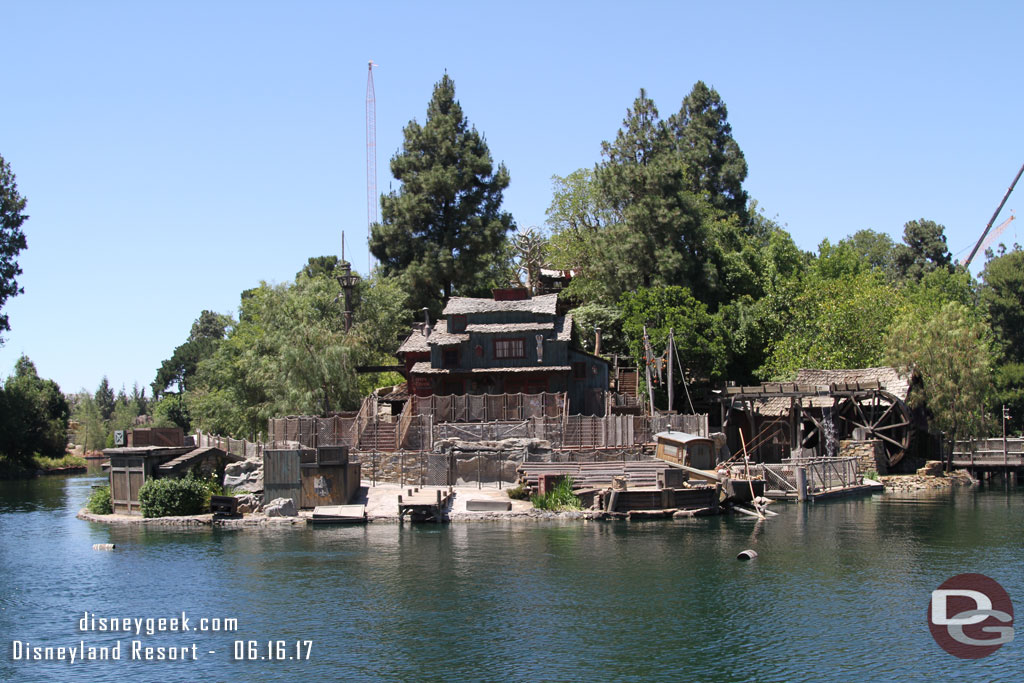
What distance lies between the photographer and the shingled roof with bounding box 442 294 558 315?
207 feet

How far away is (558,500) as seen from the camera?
1795 inches

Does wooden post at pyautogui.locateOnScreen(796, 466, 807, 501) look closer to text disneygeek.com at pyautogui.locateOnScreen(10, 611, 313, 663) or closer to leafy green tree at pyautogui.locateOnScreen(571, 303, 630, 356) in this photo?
leafy green tree at pyautogui.locateOnScreen(571, 303, 630, 356)

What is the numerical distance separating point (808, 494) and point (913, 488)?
9718 millimetres

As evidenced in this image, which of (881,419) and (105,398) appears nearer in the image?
(881,419)

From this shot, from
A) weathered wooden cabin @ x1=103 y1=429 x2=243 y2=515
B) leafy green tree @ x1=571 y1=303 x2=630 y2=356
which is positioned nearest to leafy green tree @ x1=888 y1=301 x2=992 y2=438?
leafy green tree @ x1=571 y1=303 x2=630 y2=356

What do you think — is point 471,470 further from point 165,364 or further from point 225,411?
point 165,364

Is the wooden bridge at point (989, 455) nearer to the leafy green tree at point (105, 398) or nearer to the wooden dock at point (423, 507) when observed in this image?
the wooden dock at point (423, 507)

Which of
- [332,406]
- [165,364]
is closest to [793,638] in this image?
[332,406]

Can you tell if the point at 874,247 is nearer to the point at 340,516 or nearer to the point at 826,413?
the point at 826,413

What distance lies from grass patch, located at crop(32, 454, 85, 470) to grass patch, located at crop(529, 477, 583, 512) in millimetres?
65835

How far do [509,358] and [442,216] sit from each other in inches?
858

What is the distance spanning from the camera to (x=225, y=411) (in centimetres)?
7569

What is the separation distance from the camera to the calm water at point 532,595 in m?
23.7

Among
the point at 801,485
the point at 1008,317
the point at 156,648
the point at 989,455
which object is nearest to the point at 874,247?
the point at 1008,317
